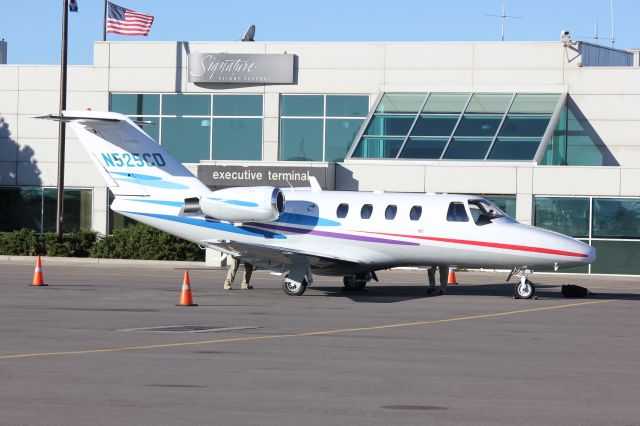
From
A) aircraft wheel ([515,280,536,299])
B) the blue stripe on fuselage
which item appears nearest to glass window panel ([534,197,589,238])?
aircraft wheel ([515,280,536,299])

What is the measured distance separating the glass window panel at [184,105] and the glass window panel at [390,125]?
7391 mm

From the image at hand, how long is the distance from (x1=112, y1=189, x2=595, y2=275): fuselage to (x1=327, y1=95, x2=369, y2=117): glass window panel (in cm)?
1721

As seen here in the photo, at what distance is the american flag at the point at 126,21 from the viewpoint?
4766 centimetres

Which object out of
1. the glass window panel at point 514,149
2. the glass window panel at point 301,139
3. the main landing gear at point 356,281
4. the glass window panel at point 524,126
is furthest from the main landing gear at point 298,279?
the glass window panel at point 301,139

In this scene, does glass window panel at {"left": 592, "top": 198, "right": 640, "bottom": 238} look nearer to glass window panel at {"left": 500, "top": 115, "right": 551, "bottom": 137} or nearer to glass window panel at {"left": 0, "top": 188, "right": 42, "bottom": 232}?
glass window panel at {"left": 500, "top": 115, "right": 551, "bottom": 137}

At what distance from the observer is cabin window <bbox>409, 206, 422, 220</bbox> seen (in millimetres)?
27438

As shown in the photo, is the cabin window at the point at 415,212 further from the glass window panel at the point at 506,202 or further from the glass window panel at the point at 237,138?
the glass window panel at the point at 237,138

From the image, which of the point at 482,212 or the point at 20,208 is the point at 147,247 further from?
the point at 482,212

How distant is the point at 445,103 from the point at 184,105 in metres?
10.6

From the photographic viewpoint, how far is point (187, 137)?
153 ft

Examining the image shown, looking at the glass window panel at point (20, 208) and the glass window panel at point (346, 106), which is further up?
the glass window panel at point (346, 106)

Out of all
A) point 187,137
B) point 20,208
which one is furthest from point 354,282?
point 20,208
